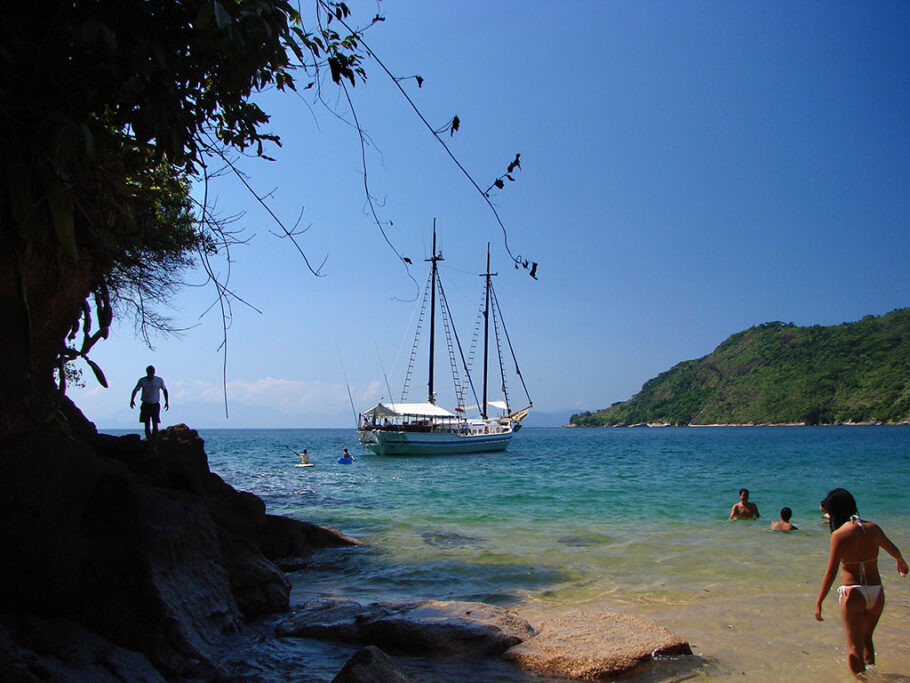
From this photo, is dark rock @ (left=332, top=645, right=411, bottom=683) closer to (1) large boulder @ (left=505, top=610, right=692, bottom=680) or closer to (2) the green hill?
(1) large boulder @ (left=505, top=610, right=692, bottom=680)

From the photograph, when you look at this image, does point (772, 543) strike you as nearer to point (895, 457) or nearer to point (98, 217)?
point (98, 217)

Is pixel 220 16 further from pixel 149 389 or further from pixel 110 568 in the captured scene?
pixel 149 389

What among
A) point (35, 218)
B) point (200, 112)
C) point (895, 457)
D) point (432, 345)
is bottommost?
point (895, 457)

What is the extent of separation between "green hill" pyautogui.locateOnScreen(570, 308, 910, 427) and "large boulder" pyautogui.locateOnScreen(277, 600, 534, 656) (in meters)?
100

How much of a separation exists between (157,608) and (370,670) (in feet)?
5.29

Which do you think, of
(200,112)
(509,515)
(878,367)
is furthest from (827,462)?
(878,367)

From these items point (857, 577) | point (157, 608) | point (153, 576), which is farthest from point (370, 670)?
point (857, 577)

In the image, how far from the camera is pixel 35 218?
3.16 m

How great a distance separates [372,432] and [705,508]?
2999 cm

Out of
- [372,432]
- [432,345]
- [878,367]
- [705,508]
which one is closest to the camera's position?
[705,508]

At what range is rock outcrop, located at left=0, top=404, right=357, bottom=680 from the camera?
352 centimetres

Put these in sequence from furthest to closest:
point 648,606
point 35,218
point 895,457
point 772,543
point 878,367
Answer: point 878,367 < point 895,457 < point 772,543 < point 648,606 < point 35,218

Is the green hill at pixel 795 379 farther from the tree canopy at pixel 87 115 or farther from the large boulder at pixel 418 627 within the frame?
the tree canopy at pixel 87 115

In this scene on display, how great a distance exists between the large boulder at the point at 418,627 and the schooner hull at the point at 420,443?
3586cm
